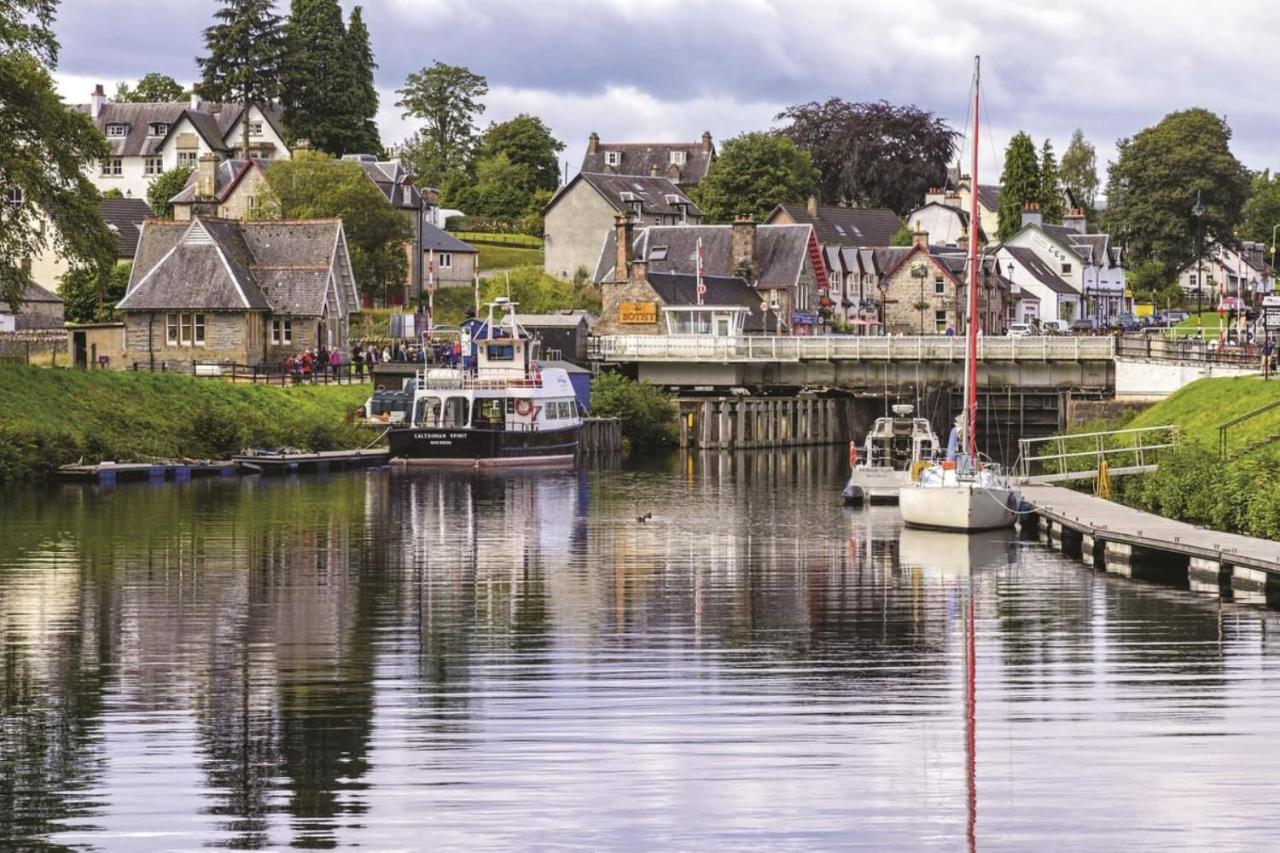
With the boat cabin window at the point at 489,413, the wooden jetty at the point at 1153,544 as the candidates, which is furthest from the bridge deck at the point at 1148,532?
the boat cabin window at the point at 489,413

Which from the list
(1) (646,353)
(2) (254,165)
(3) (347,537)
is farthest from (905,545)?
(2) (254,165)

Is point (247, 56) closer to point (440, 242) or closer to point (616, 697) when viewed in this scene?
point (440, 242)

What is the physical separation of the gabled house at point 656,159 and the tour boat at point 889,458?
362 ft

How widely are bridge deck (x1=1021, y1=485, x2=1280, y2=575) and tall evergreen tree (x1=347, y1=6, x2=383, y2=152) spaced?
4371 inches

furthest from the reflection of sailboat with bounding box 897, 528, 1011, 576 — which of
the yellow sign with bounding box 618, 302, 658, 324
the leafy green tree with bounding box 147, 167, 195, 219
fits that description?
the leafy green tree with bounding box 147, 167, 195, 219

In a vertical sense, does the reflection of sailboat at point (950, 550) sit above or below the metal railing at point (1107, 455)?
below

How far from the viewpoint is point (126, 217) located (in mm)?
129500

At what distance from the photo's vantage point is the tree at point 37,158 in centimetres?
6769

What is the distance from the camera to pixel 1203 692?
28422 mm

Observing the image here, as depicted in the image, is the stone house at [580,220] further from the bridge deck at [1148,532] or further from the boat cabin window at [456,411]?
the bridge deck at [1148,532]

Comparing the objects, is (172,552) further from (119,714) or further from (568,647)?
(119,714)

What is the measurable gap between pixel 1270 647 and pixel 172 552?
2393 cm

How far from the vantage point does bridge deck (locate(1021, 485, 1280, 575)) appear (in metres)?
38.5

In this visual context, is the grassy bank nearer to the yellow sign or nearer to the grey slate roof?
the yellow sign
